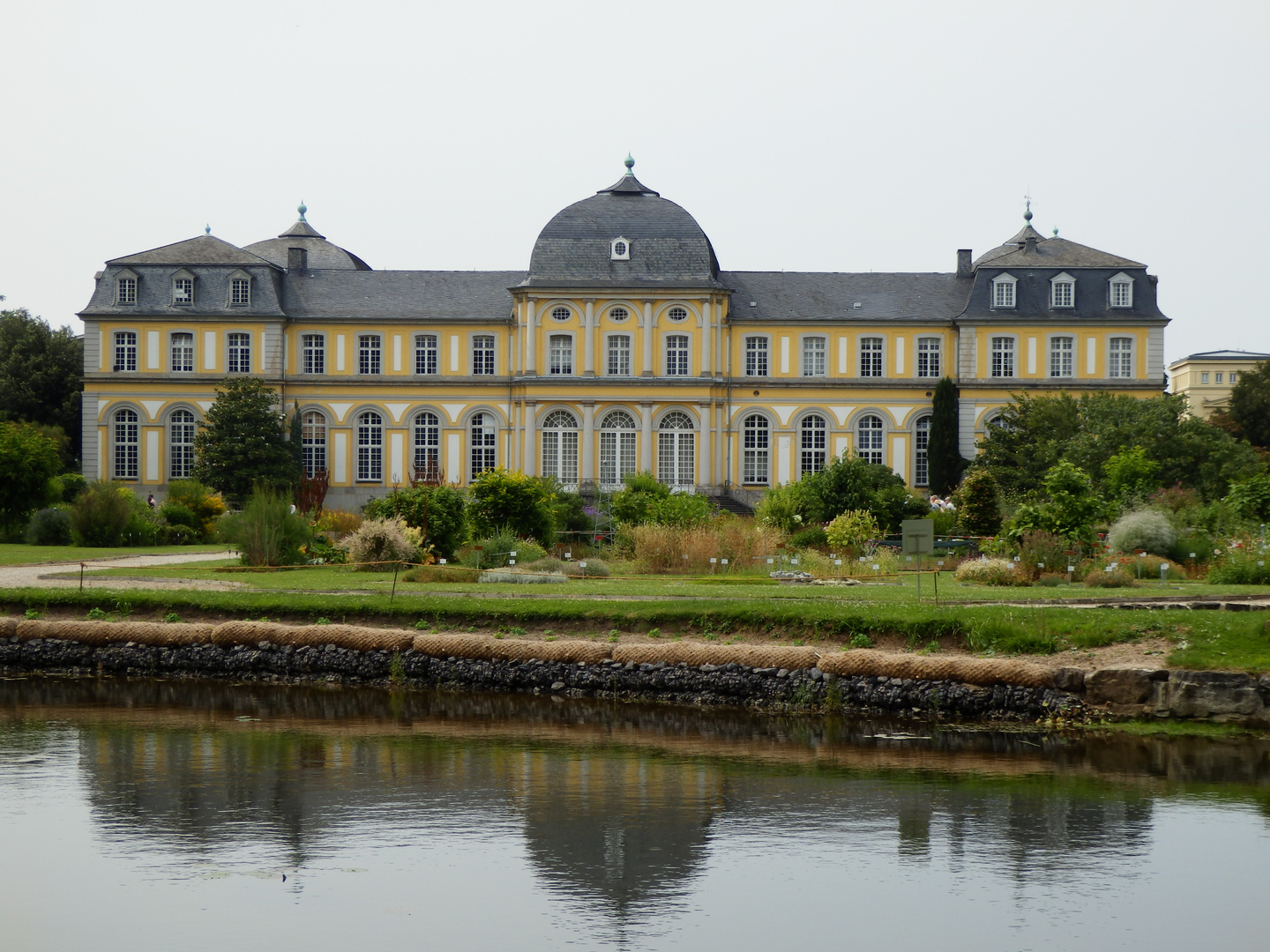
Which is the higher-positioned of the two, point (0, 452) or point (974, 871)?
point (0, 452)

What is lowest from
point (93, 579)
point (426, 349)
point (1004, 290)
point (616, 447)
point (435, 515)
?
point (93, 579)

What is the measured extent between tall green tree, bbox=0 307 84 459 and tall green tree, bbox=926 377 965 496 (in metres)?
31.2

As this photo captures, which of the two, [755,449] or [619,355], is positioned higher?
[619,355]

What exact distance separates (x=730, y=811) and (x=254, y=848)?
3.48 m

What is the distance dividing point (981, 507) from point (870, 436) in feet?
48.2

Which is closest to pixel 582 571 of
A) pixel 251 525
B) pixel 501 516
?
pixel 501 516

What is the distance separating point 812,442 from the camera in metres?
48.1

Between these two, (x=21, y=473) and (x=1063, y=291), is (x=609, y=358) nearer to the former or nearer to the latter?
(x=1063, y=291)

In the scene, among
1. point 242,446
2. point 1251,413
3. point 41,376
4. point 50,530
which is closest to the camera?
point 50,530

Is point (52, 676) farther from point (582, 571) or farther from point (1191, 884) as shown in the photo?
point (1191, 884)

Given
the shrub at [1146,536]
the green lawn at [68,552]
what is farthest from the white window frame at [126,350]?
the shrub at [1146,536]

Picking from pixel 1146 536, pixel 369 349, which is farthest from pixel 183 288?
pixel 1146 536

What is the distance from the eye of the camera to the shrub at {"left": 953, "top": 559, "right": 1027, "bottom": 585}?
2208 cm

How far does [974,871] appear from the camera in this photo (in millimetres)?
9023
